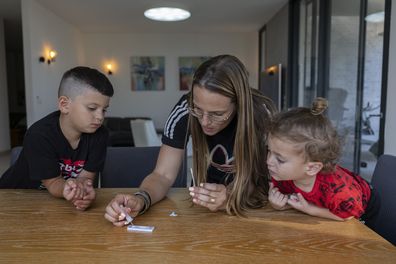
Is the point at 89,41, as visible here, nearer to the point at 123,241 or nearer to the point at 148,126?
the point at 148,126

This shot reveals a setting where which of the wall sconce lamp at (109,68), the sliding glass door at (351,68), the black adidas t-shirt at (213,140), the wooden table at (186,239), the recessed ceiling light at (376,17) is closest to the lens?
the wooden table at (186,239)

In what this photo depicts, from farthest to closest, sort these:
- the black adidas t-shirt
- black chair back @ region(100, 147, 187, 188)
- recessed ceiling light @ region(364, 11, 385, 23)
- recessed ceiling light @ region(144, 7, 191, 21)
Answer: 1. recessed ceiling light @ region(144, 7, 191, 21)
2. recessed ceiling light @ region(364, 11, 385, 23)
3. black chair back @ region(100, 147, 187, 188)
4. the black adidas t-shirt

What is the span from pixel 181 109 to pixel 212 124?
20 cm

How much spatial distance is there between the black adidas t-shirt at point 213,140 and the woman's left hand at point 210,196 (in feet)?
0.78

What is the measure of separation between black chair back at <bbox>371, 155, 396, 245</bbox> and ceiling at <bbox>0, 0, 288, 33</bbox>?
481 cm

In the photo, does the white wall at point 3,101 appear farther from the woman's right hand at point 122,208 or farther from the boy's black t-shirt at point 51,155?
the woman's right hand at point 122,208

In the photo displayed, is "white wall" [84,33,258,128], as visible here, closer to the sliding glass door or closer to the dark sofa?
the dark sofa

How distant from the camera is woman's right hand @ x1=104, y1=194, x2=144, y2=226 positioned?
0.91 metres

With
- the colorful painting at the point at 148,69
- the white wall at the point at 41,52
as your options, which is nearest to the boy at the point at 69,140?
the white wall at the point at 41,52

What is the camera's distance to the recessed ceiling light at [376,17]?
3.05 metres

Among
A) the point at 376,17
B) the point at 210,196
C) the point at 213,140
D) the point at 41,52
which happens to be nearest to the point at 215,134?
the point at 213,140

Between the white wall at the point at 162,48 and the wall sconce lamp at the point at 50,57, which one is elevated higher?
the white wall at the point at 162,48

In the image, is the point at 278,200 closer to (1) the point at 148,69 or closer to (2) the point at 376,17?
(2) the point at 376,17

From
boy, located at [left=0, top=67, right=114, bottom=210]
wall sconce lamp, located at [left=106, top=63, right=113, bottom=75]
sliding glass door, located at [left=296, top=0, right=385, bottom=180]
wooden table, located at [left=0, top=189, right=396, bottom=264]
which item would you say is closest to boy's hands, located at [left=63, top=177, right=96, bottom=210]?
wooden table, located at [left=0, top=189, right=396, bottom=264]
